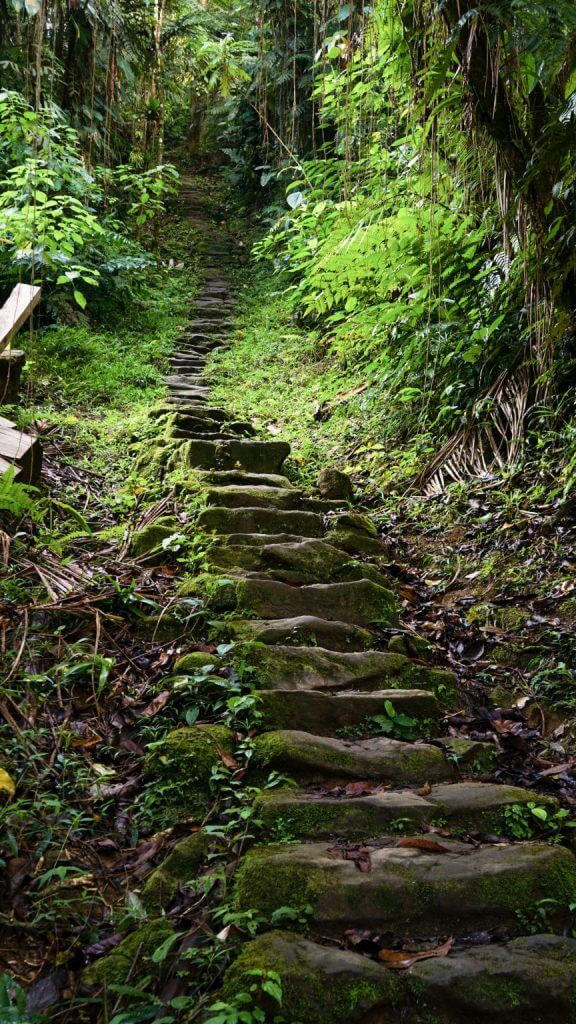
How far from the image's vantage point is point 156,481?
4902 millimetres

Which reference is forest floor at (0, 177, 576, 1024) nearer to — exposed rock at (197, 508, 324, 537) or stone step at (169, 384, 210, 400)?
exposed rock at (197, 508, 324, 537)

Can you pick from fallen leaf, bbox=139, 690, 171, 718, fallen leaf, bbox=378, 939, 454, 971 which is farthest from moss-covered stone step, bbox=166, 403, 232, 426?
fallen leaf, bbox=378, 939, 454, 971

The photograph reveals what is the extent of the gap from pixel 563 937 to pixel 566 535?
2522 mm

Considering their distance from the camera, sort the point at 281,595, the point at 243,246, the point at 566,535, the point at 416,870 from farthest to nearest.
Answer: the point at 243,246 < the point at 566,535 < the point at 281,595 < the point at 416,870

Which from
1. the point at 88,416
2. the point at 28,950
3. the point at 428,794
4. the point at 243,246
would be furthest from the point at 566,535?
the point at 243,246

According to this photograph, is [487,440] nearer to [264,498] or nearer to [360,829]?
[264,498]

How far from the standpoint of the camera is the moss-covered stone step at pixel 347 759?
2395 mm

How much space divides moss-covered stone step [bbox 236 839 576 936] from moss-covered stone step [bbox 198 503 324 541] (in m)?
2.10

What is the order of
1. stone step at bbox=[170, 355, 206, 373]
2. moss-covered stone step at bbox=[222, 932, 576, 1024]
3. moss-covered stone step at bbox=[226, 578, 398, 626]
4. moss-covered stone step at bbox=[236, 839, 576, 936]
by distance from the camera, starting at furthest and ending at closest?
stone step at bbox=[170, 355, 206, 373], moss-covered stone step at bbox=[226, 578, 398, 626], moss-covered stone step at bbox=[236, 839, 576, 936], moss-covered stone step at bbox=[222, 932, 576, 1024]

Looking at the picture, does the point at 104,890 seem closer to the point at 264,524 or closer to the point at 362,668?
the point at 362,668

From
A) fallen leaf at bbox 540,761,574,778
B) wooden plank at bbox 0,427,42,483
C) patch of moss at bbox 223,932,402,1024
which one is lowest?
fallen leaf at bbox 540,761,574,778

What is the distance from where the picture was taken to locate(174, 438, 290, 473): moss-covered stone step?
16.0 feet

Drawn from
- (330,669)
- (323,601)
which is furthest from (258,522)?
(330,669)

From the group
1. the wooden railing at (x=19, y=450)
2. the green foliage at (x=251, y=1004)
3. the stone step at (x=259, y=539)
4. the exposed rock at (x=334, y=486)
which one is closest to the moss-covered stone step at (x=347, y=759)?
the green foliage at (x=251, y=1004)
